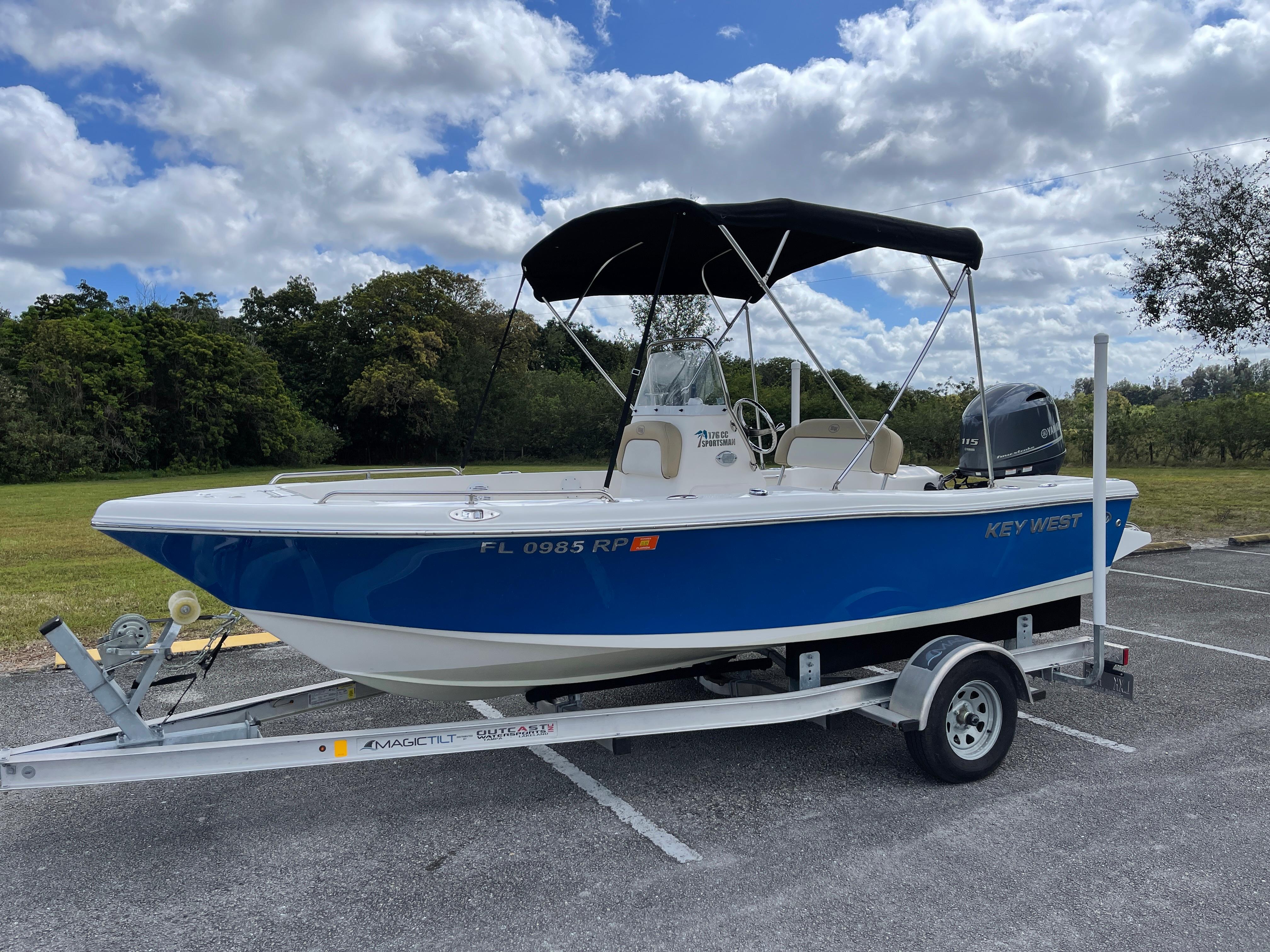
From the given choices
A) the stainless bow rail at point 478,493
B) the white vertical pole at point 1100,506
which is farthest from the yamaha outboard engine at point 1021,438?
the stainless bow rail at point 478,493

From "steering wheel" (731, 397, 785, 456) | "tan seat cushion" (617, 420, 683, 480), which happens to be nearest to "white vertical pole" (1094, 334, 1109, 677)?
"steering wheel" (731, 397, 785, 456)

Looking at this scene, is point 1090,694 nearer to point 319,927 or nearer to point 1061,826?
point 1061,826

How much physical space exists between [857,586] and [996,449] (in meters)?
2.08

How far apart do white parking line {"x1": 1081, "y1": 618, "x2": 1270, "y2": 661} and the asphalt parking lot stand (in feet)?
3.95

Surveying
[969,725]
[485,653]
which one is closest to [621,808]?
[485,653]

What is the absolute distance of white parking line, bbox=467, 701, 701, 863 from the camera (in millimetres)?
2967

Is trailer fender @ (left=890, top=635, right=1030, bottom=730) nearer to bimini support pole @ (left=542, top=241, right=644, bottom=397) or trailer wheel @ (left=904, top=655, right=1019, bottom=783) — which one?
trailer wheel @ (left=904, top=655, right=1019, bottom=783)

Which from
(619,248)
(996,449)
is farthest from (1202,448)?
(619,248)

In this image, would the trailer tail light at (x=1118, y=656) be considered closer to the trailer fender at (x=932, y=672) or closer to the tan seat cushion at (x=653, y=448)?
the trailer fender at (x=932, y=672)

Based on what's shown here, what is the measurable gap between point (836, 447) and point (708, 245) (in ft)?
4.32

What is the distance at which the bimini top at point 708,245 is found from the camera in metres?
3.46

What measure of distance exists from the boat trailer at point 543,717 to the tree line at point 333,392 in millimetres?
10579

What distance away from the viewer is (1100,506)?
387 cm

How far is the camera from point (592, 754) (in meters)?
3.91
